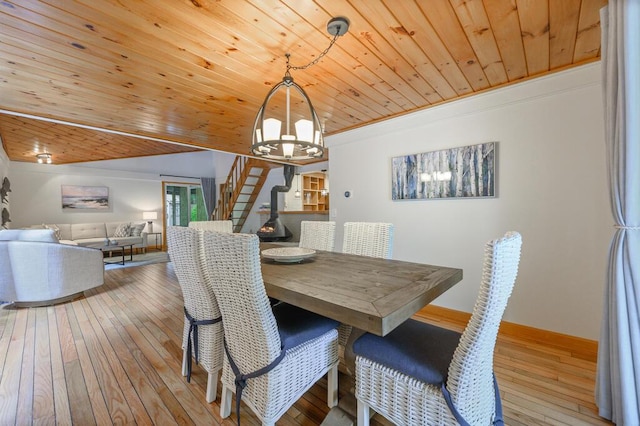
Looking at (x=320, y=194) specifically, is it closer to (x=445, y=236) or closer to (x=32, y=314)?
(x=445, y=236)

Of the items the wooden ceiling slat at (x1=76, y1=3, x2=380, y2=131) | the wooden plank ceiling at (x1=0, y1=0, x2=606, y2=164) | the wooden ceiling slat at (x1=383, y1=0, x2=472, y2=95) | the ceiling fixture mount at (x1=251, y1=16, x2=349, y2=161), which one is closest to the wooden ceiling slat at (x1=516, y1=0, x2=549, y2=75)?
the wooden plank ceiling at (x1=0, y1=0, x2=606, y2=164)

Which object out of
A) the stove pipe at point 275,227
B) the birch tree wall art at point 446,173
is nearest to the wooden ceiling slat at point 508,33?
the birch tree wall art at point 446,173

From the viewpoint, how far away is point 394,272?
166 cm

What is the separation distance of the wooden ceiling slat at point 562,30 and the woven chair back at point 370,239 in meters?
1.61

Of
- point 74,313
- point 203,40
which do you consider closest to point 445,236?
point 203,40

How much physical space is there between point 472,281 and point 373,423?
1.75 m

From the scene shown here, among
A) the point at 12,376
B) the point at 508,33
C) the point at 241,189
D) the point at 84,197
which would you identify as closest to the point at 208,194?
the point at 241,189

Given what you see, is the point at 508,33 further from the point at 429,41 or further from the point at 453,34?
the point at 429,41

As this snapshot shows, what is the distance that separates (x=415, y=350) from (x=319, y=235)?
5.46 feet

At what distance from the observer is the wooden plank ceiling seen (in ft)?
4.59

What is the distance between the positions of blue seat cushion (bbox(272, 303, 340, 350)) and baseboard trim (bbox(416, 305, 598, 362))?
5.73ft

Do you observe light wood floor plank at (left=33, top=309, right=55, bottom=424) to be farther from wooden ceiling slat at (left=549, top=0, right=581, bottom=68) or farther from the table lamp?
the table lamp

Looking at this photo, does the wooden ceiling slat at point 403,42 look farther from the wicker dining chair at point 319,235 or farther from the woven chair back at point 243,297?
the wicker dining chair at point 319,235

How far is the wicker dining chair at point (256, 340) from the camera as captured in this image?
45.7 inches
